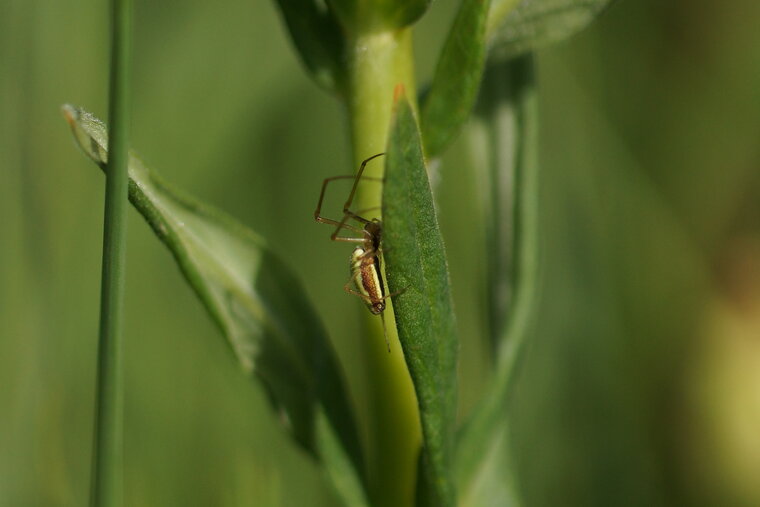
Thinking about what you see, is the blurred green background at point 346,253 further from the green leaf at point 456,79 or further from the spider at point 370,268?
the green leaf at point 456,79

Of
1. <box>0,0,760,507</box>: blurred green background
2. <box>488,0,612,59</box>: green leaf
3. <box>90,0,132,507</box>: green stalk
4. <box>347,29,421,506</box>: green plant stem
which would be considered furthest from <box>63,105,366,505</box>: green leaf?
<box>488,0,612,59</box>: green leaf

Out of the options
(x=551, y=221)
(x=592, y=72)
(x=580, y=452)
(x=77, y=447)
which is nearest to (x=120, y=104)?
(x=77, y=447)

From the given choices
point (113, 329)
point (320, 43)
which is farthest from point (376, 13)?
point (113, 329)

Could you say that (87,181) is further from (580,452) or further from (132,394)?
(580,452)

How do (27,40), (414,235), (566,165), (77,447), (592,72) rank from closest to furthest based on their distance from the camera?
(414,235)
(77,447)
(27,40)
(566,165)
(592,72)

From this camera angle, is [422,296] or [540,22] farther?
[540,22]

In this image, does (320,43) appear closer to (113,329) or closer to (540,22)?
(540,22)

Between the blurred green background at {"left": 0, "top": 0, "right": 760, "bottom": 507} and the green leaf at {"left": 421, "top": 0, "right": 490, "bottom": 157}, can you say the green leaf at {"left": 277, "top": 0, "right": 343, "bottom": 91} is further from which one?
the blurred green background at {"left": 0, "top": 0, "right": 760, "bottom": 507}

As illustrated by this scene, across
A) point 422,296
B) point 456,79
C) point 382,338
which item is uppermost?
point 456,79
